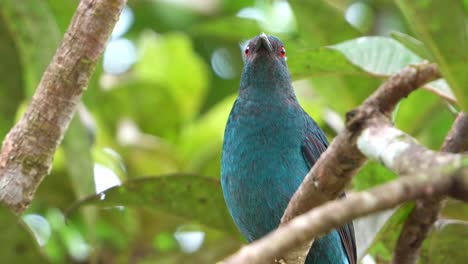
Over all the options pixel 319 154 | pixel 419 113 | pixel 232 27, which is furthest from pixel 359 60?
pixel 232 27

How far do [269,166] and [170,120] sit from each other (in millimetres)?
1123

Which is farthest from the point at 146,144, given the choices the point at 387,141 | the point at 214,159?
the point at 387,141

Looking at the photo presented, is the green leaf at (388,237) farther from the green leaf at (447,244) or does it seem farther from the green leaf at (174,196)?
the green leaf at (174,196)

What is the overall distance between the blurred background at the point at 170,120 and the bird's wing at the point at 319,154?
0.11m

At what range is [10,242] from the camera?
9.56 feet

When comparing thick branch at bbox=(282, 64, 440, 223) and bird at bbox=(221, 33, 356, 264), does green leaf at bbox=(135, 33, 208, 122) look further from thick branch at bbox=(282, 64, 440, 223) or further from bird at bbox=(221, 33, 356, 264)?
thick branch at bbox=(282, 64, 440, 223)

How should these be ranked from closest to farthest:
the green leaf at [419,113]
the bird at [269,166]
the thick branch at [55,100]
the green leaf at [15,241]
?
the green leaf at [15,241], the thick branch at [55,100], the bird at [269,166], the green leaf at [419,113]

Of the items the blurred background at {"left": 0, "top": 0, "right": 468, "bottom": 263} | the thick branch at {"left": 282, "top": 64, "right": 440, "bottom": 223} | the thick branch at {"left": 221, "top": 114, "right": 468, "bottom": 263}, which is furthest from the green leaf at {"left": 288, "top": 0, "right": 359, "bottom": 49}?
the thick branch at {"left": 221, "top": 114, "right": 468, "bottom": 263}

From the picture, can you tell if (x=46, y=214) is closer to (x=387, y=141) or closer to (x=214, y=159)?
(x=214, y=159)

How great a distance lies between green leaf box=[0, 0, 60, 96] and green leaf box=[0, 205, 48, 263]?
139 centimetres

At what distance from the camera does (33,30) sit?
410 cm

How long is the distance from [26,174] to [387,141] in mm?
1704

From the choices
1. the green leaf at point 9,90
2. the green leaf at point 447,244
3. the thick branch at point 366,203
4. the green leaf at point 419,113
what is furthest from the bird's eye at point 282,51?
the thick branch at point 366,203

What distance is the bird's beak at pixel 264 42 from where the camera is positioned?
14.9 ft
